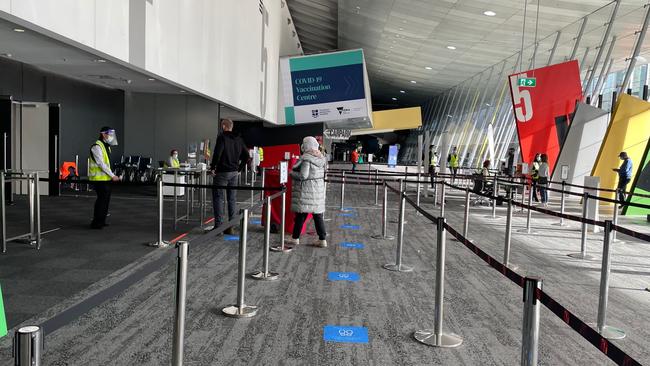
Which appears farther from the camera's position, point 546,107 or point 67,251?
point 546,107

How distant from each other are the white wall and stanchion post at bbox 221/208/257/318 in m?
2.95

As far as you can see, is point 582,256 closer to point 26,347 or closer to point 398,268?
point 398,268

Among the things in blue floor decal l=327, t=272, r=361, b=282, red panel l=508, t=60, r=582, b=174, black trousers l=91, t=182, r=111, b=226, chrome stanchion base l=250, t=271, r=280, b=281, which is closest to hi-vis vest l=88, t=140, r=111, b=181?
black trousers l=91, t=182, r=111, b=226

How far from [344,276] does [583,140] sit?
459 inches

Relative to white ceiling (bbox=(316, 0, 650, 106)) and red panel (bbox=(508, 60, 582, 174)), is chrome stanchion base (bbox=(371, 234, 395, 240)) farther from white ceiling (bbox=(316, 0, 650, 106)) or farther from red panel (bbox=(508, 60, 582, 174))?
white ceiling (bbox=(316, 0, 650, 106))

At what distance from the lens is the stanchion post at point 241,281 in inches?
165

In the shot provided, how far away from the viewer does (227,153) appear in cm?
788

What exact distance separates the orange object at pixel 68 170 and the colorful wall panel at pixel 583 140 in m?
13.2

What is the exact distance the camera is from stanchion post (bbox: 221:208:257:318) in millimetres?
4195

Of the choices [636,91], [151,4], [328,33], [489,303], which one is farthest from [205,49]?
[328,33]

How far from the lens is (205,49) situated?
10500mm

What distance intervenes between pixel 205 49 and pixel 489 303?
7.79m

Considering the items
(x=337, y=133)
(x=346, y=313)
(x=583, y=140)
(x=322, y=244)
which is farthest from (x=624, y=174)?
(x=337, y=133)

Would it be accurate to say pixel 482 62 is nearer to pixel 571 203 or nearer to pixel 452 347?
pixel 571 203
